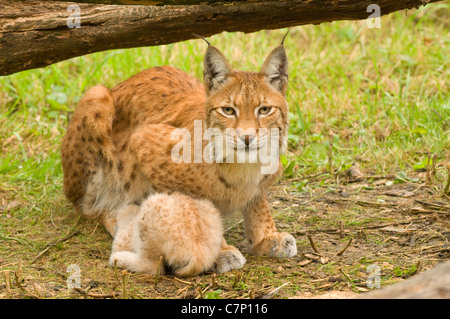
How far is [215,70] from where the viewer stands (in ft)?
14.0

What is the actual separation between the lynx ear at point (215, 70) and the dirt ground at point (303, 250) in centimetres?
118

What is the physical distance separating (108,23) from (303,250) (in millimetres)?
1988

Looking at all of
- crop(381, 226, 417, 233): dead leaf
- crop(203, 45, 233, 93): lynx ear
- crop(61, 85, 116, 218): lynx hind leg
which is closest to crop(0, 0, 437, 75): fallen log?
crop(203, 45, 233, 93): lynx ear

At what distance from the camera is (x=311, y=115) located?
6.53 meters

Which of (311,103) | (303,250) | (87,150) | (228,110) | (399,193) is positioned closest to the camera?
(228,110)

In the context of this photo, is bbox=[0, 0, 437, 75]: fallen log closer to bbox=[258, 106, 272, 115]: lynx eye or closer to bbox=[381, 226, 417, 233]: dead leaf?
bbox=[258, 106, 272, 115]: lynx eye

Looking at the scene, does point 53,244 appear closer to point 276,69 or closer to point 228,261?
point 228,261

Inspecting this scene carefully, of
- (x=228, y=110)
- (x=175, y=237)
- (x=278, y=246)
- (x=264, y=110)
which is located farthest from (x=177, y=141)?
(x=278, y=246)

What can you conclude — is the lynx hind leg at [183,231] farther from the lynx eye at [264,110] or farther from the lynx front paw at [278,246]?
the lynx eye at [264,110]

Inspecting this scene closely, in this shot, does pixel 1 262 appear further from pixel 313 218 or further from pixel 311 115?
pixel 311 115

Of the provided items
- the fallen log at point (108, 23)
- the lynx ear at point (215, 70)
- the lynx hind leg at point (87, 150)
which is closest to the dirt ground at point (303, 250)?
the lynx hind leg at point (87, 150)

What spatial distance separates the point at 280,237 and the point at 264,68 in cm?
114

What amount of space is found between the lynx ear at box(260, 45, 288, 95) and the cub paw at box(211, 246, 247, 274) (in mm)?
1126

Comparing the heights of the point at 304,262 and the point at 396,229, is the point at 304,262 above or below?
below
